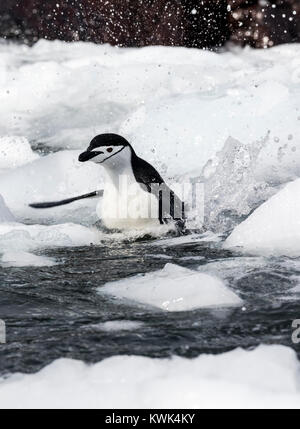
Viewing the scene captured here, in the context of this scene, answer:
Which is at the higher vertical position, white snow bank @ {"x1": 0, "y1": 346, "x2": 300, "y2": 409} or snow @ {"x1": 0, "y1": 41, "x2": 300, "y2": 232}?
snow @ {"x1": 0, "y1": 41, "x2": 300, "y2": 232}

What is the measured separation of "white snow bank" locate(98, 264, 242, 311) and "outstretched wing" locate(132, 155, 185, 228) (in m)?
1.37

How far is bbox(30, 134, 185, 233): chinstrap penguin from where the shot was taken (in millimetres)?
4926

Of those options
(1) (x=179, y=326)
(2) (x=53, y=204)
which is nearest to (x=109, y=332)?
(1) (x=179, y=326)

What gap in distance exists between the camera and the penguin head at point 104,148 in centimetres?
499

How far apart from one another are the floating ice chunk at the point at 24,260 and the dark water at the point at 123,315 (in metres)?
0.08

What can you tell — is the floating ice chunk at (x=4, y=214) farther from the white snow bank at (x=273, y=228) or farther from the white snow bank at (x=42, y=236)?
the white snow bank at (x=273, y=228)

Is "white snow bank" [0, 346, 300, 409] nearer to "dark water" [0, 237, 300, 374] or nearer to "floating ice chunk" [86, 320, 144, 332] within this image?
"dark water" [0, 237, 300, 374]

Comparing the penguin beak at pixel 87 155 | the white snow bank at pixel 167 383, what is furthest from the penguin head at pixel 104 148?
the white snow bank at pixel 167 383

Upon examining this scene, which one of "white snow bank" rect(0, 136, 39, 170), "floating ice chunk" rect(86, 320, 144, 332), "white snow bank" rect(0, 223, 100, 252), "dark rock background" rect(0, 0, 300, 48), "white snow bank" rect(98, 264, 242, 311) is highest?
"dark rock background" rect(0, 0, 300, 48)

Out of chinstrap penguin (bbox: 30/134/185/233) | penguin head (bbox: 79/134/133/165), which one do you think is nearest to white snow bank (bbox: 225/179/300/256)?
chinstrap penguin (bbox: 30/134/185/233)

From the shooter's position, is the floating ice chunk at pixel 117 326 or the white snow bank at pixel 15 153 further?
the white snow bank at pixel 15 153

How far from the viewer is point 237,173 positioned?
525 centimetres

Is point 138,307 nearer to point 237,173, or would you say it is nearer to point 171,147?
point 237,173

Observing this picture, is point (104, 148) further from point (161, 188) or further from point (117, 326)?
point (117, 326)
